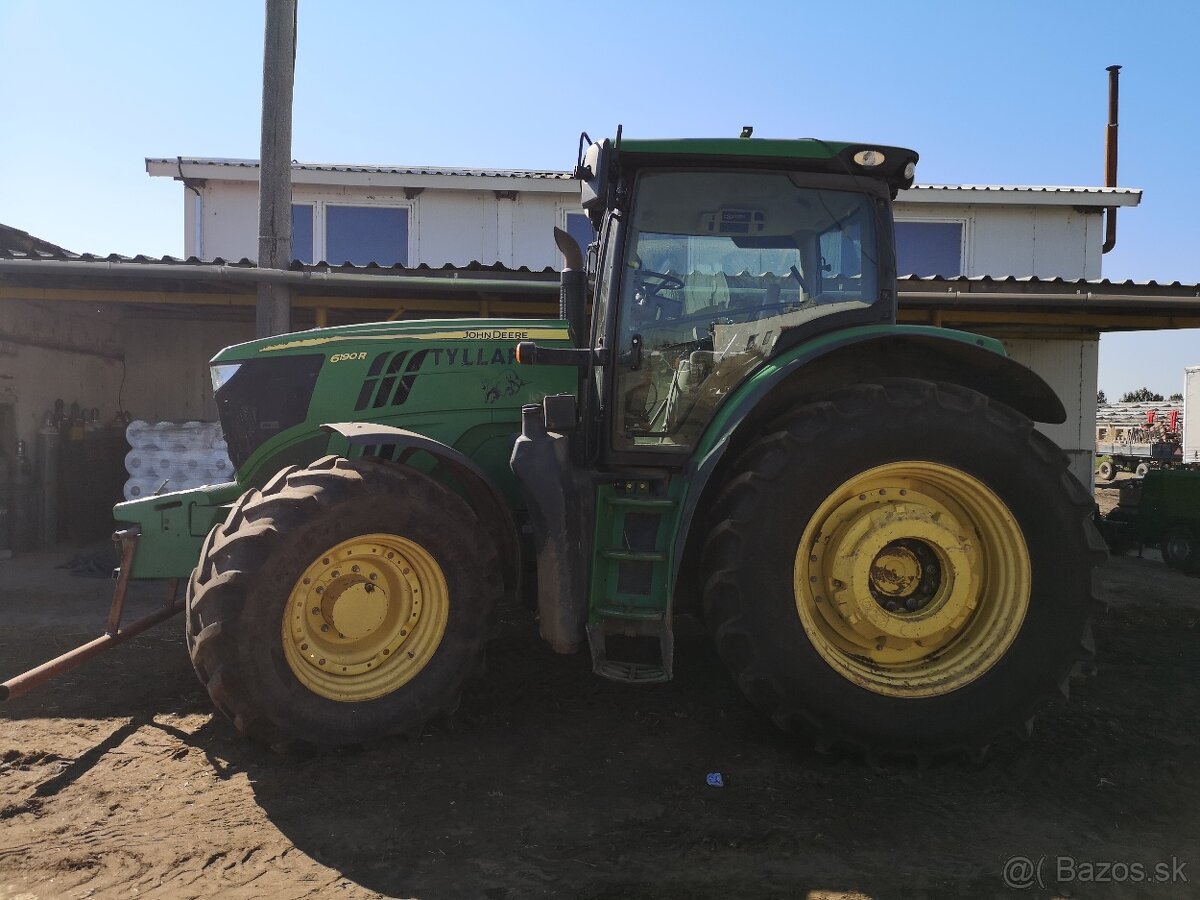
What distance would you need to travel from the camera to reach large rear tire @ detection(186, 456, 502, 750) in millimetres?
2934

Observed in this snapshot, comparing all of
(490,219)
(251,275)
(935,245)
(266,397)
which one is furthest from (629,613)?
(935,245)

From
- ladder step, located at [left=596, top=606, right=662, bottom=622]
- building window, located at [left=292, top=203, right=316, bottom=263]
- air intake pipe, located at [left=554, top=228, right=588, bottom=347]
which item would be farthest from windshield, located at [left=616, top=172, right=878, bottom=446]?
building window, located at [left=292, top=203, right=316, bottom=263]

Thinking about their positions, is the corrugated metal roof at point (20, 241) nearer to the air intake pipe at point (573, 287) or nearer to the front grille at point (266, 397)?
the front grille at point (266, 397)

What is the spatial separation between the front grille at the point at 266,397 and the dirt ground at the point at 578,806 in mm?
1309

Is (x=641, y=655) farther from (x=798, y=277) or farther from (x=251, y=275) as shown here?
(x=251, y=275)

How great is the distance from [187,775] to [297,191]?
9.34 meters

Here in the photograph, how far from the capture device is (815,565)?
3.21 m

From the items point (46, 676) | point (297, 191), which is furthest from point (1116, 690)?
point (297, 191)

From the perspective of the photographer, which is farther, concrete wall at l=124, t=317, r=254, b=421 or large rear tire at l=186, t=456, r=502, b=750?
concrete wall at l=124, t=317, r=254, b=421

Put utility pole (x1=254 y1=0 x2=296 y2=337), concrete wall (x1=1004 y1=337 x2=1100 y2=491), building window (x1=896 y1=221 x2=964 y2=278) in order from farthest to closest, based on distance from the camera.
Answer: building window (x1=896 y1=221 x2=964 y2=278), concrete wall (x1=1004 y1=337 x2=1100 y2=491), utility pole (x1=254 y1=0 x2=296 y2=337)

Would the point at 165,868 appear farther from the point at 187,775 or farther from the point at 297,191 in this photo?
the point at 297,191

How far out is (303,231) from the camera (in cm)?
1080

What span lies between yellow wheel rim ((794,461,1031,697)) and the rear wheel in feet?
24.5

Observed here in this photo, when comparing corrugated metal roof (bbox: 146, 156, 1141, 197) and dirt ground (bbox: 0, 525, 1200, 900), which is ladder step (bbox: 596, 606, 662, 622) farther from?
corrugated metal roof (bbox: 146, 156, 1141, 197)
